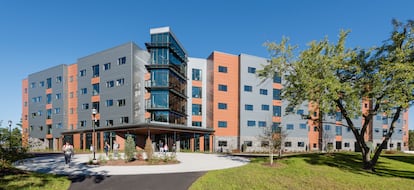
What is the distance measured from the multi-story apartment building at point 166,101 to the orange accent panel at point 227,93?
0.59ft

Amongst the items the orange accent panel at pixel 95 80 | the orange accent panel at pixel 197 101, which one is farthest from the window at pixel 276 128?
the orange accent panel at pixel 95 80

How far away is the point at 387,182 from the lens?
1255 centimetres

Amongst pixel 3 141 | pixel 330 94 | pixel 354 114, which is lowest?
pixel 3 141

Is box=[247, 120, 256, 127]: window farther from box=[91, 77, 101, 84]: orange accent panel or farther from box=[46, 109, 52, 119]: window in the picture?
box=[46, 109, 52, 119]: window

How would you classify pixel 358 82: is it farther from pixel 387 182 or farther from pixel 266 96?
pixel 266 96

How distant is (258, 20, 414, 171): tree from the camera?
14086mm

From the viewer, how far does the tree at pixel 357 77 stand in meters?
14.1

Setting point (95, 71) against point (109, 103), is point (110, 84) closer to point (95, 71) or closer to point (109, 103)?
point (109, 103)

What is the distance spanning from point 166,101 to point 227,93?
40.7 ft

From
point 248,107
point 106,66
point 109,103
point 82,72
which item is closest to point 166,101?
point 109,103

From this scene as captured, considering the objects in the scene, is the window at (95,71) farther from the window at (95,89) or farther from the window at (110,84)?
the window at (110,84)

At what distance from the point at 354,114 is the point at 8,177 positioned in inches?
793

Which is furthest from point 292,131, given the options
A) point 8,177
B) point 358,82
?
point 8,177

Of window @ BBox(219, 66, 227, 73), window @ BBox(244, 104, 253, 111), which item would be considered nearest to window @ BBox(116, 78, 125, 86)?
window @ BBox(219, 66, 227, 73)
